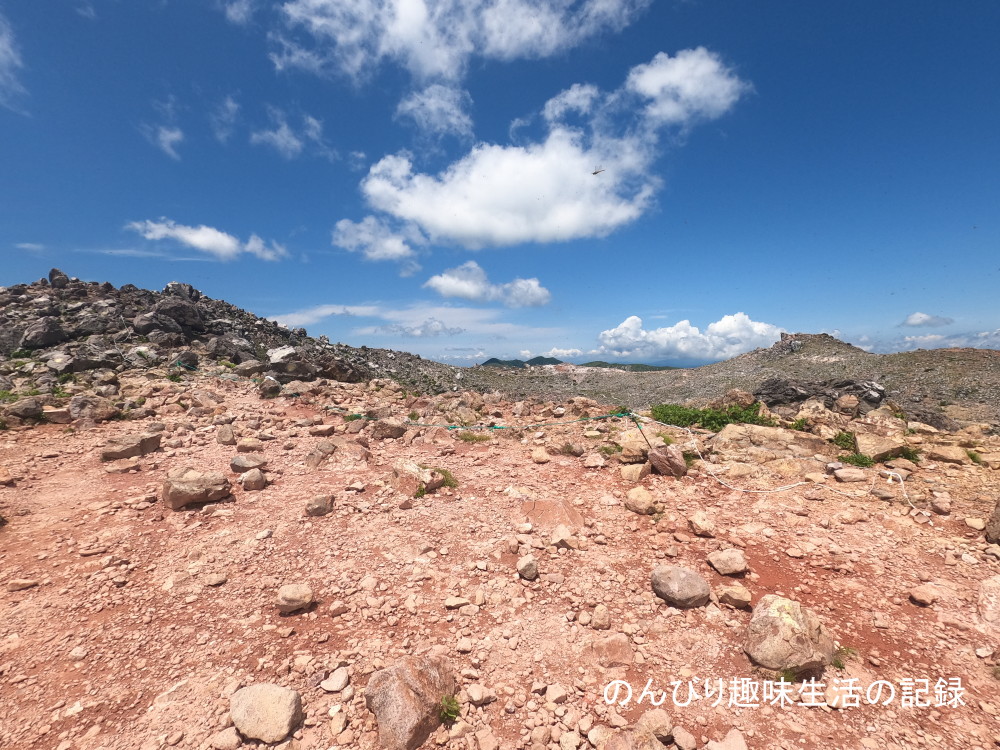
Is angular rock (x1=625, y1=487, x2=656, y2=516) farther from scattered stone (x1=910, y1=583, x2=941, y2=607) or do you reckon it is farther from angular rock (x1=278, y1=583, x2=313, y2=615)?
angular rock (x1=278, y1=583, x2=313, y2=615)

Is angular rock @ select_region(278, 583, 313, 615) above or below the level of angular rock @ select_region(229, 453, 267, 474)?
below

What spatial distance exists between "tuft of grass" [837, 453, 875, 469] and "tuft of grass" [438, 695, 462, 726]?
8.87 metres

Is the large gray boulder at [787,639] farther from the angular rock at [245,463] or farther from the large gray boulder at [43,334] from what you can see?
the large gray boulder at [43,334]

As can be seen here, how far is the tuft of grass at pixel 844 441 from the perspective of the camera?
886 centimetres

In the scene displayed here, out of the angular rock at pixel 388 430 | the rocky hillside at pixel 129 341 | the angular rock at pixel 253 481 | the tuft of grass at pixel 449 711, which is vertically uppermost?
the rocky hillside at pixel 129 341

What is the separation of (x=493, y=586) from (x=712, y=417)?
901 cm

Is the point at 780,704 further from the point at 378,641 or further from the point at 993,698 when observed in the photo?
the point at 378,641

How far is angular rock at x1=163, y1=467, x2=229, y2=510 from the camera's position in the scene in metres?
6.64

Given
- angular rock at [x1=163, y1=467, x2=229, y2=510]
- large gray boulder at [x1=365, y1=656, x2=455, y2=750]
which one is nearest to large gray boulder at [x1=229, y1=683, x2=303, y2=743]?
large gray boulder at [x1=365, y1=656, x2=455, y2=750]

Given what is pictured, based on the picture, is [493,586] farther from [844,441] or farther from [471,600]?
[844,441]

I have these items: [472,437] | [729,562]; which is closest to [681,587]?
[729,562]

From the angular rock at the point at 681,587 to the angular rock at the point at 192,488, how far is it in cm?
707

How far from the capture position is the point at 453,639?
4.30 meters

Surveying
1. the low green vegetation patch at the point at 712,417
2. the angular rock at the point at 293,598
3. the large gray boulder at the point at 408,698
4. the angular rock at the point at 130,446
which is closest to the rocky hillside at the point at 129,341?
the angular rock at the point at 130,446
